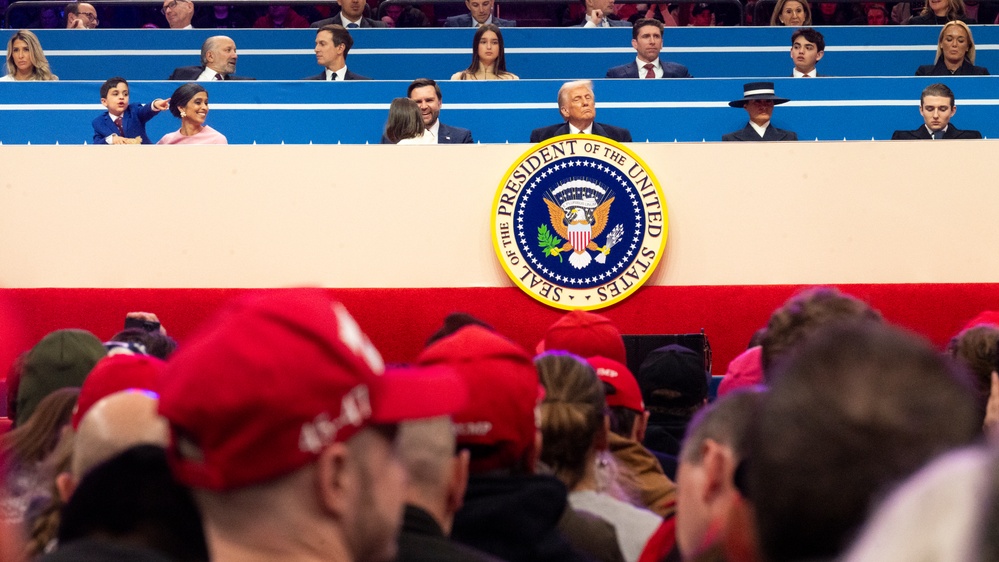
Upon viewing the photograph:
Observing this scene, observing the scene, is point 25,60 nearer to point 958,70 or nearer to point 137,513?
point 958,70

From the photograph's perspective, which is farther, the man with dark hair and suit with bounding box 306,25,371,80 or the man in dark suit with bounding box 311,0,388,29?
the man in dark suit with bounding box 311,0,388,29

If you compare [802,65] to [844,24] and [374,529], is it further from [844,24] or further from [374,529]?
[374,529]

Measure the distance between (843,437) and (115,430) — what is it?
3.80 feet

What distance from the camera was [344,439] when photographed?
118 cm

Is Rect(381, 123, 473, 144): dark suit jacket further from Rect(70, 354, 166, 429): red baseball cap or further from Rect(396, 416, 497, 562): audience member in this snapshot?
Rect(396, 416, 497, 562): audience member

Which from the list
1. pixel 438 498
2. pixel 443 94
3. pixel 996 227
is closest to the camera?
pixel 438 498

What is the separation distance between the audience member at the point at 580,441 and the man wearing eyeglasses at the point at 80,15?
951 centimetres

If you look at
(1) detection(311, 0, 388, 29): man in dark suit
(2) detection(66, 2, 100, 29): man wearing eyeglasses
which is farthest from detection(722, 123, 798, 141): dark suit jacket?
(2) detection(66, 2, 100, 29): man wearing eyeglasses

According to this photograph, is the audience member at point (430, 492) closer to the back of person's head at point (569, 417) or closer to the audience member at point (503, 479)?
the audience member at point (503, 479)

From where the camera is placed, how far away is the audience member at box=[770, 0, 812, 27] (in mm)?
9992

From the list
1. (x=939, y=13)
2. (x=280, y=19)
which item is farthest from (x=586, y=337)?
(x=280, y=19)

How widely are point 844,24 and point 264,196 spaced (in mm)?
6150

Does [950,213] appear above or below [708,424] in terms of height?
below

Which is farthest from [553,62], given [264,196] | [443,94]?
[264,196]
